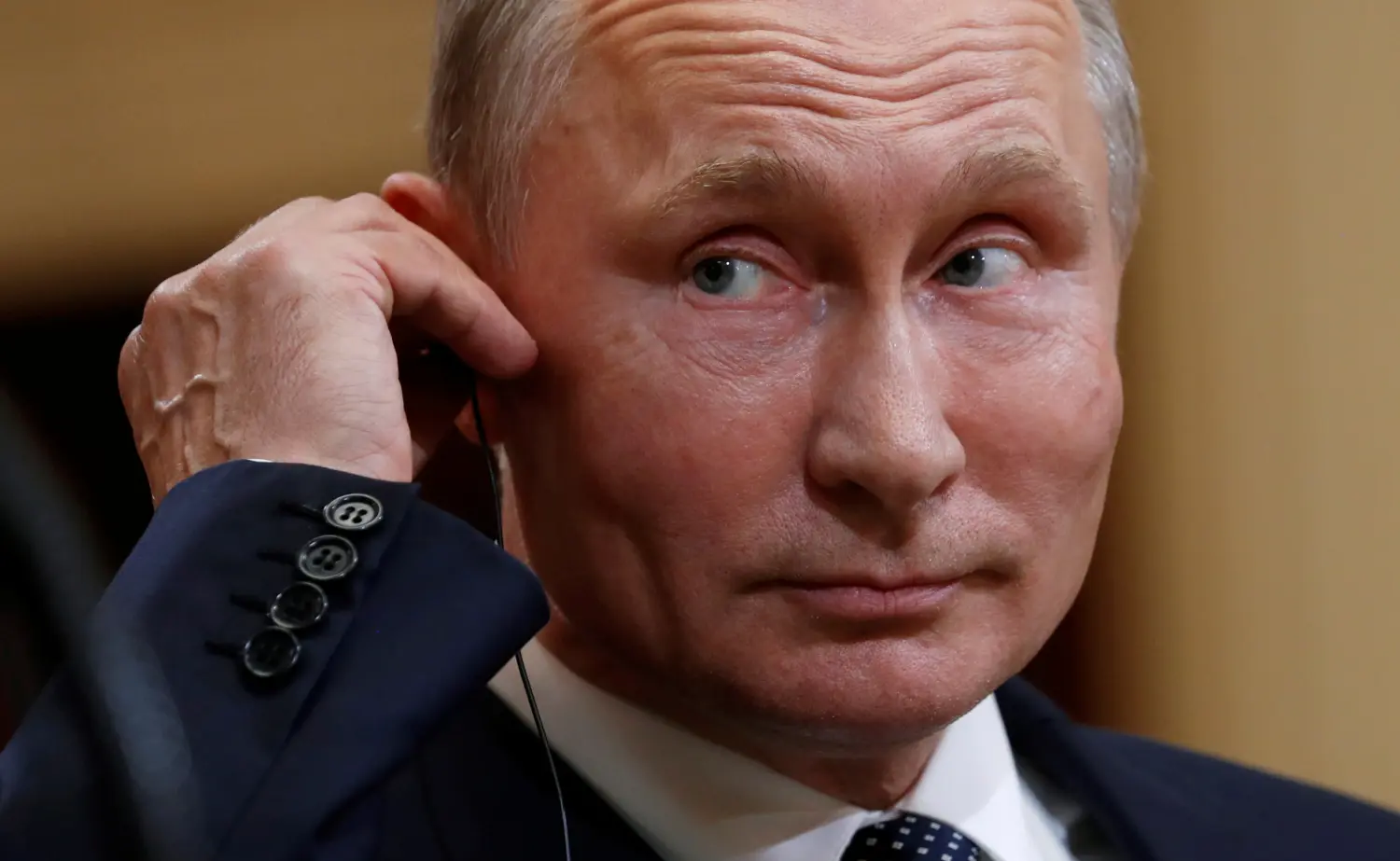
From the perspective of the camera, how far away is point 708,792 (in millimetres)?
1352

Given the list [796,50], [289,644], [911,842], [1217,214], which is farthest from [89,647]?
[1217,214]

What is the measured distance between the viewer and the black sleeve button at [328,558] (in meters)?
1.12

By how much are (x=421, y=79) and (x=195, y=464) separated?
1.35 m

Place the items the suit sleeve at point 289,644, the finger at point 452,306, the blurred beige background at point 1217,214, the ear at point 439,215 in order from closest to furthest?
the suit sleeve at point 289,644 < the finger at point 452,306 < the ear at point 439,215 < the blurred beige background at point 1217,214

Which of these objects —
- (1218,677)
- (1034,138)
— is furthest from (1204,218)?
(1034,138)

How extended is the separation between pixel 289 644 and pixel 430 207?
1.55 feet

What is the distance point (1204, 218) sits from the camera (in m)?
2.58

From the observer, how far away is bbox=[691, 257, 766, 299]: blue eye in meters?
1.26

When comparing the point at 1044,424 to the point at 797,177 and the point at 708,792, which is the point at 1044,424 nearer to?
the point at 797,177

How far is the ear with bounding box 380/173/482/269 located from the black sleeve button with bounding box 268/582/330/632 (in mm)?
380

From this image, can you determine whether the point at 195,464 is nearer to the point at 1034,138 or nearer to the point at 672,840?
the point at 672,840

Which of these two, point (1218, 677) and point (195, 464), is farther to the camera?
point (1218, 677)

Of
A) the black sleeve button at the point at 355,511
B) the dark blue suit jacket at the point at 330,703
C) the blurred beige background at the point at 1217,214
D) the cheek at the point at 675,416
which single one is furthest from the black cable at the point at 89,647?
the blurred beige background at the point at 1217,214

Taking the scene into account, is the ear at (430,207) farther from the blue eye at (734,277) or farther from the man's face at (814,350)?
the blue eye at (734,277)
